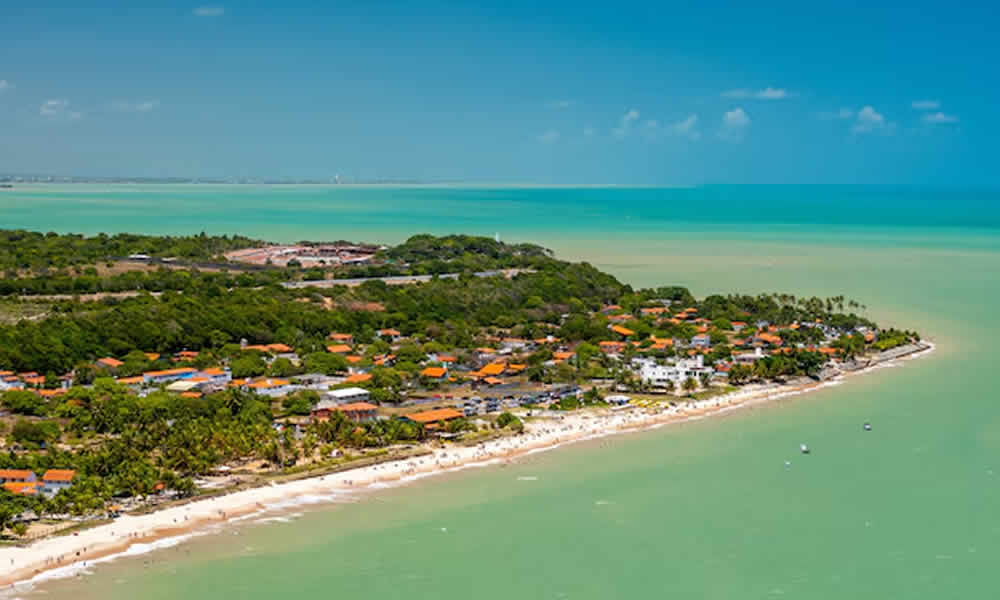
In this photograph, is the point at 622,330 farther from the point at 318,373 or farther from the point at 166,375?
the point at 166,375

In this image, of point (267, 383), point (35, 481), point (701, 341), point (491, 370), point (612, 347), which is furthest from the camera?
point (701, 341)

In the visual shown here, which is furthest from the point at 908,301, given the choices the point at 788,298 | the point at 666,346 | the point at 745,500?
the point at 745,500

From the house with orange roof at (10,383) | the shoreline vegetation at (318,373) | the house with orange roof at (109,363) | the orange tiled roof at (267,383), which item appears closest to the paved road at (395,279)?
the shoreline vegetation at (318,373)

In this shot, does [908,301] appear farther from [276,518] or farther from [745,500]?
[276,518]

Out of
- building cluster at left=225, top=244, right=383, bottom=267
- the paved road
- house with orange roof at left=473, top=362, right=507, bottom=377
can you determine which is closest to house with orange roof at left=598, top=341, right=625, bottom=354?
house with orange roof at left=473, top=362, right=507, bottom=377

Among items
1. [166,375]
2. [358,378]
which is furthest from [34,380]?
[358,378]

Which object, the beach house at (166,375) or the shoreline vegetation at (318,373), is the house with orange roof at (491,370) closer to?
the shoreline vegetation at (318,373)

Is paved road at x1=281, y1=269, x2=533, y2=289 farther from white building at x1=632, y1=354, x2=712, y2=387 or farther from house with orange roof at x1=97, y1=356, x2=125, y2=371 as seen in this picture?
white building at x1=632, y1=354, x2=712, y2=387
